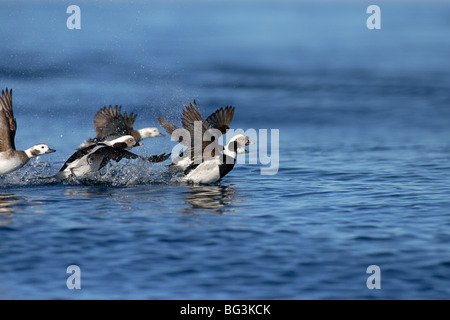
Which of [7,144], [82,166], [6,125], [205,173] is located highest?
[6,125]

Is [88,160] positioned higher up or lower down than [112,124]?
lower down

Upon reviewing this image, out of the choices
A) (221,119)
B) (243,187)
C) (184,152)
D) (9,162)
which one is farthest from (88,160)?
(243,187)

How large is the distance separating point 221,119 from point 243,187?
119 cm

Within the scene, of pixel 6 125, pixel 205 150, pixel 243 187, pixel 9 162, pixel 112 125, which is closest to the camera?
pixel 9 162

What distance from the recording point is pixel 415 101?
80.4ft

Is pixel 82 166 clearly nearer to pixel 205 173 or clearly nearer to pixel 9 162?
pixel 9 162

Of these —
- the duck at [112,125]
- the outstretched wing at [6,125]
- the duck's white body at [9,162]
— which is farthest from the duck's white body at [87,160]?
the duck at [112,125]

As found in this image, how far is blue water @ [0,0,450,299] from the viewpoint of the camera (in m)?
7.26

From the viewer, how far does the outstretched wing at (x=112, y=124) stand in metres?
14.4

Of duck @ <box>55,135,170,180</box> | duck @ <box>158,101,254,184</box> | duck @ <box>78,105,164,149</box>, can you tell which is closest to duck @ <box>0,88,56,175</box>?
duck @ <box>55,135,170,180</box>

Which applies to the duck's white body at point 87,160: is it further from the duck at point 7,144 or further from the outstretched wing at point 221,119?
the outstretched wing at point 221,119

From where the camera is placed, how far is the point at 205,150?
1234cm
